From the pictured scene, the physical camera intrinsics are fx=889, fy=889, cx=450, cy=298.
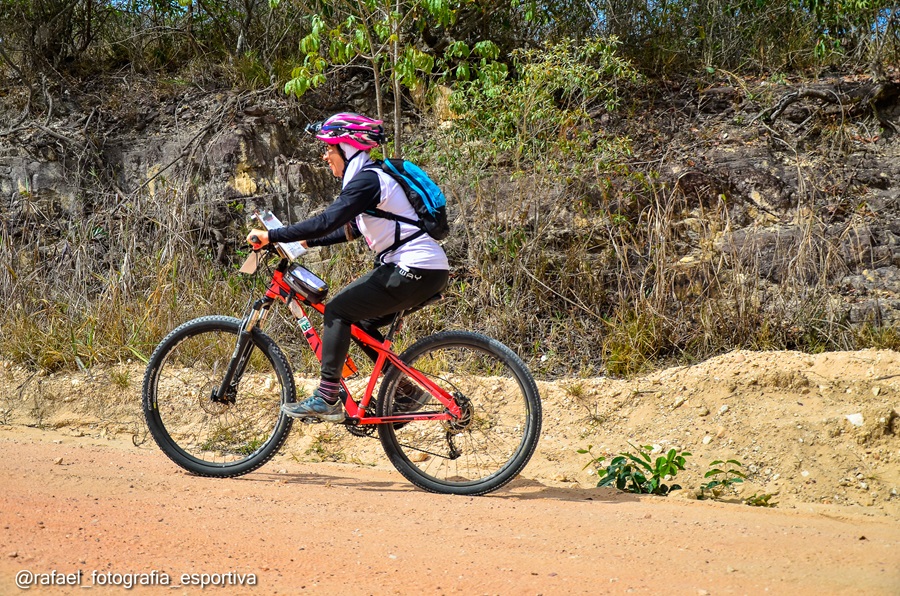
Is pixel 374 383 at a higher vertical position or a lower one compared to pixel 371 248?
lower

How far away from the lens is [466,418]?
17.5 feet

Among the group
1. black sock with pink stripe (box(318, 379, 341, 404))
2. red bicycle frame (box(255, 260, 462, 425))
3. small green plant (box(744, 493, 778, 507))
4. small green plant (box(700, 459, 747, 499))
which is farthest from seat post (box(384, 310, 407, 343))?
small green plant (box(744, 493, 778, 507))

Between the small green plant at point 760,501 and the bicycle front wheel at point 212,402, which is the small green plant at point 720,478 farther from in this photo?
the bicycle front wheel at point 212,402

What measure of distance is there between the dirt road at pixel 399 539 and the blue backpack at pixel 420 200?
5.10 ft

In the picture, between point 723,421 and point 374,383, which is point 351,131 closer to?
point 374,383

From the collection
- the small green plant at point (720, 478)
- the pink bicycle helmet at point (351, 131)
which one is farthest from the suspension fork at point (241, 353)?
the small green plant at point (720, 478)

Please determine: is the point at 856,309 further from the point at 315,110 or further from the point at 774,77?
the point at 315,110

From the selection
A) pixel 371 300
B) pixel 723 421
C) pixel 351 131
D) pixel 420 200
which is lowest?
pixel 723 421

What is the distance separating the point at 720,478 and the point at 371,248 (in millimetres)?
2874

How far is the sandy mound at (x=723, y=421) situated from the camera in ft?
19.2

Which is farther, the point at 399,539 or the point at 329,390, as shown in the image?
the point at 329,390

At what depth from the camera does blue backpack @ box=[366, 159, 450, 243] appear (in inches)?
200

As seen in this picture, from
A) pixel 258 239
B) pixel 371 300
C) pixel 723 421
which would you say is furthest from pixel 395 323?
pixel 723 421

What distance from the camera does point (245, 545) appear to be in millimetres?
3959
